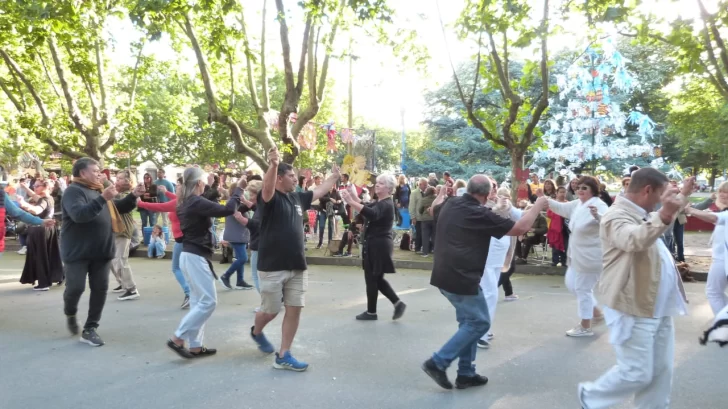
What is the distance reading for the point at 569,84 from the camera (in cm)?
2803

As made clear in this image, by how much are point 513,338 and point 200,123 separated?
121 feet

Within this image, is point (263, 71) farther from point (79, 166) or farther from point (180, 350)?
point (180, 350)

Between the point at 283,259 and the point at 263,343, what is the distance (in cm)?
101

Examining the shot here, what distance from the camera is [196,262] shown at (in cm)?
565

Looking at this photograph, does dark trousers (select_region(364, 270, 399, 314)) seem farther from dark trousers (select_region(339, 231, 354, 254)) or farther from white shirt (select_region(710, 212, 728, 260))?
dark trousers (select_region(339, 231, 354, 254))

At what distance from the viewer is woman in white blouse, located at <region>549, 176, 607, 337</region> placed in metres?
6.18

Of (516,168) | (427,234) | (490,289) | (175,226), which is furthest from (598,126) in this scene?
(175,226)

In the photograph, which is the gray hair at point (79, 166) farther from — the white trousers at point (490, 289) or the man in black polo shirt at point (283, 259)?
the white trousers at point (490, 289)

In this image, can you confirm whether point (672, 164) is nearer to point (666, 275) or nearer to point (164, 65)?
point (164, 65)

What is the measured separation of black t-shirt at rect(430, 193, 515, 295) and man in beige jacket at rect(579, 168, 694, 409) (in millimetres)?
963

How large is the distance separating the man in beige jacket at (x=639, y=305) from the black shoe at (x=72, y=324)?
5.23m

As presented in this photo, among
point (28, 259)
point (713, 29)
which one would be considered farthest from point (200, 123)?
point (713, 29)

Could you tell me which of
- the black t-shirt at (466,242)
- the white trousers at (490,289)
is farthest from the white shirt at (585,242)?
the black t-shirt at (466,242)

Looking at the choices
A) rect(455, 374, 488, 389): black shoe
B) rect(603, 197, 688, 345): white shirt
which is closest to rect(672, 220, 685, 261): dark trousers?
rect(455, 374, 488, 389): black shoe
